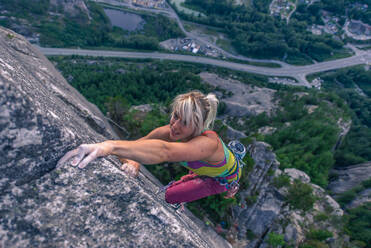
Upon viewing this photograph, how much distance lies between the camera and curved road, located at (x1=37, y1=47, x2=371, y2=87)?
66625 mm

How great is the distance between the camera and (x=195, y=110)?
130 inches

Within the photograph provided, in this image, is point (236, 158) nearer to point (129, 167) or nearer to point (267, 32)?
point (129, 167)

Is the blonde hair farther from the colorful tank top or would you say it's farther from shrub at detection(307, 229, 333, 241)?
shrub at detection(307, 229, 333, 241)

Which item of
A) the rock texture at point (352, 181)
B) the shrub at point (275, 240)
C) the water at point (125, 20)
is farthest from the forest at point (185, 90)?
the water at point (125, 20)

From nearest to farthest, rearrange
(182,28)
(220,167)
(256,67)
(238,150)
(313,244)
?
(220,167) < (238,150) < (313,244) < (256,67) < (182,28)

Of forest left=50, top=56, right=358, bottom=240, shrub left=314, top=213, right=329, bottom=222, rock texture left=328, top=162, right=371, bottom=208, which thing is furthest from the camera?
rock texture left=328, top=162, right=371, bottom=208

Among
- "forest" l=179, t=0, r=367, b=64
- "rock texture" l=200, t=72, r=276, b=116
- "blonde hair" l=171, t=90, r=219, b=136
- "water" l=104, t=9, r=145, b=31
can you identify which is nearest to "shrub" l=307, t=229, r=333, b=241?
"blonde hair" l=171, t=90, r=219, b=136

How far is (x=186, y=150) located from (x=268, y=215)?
40.1 ft

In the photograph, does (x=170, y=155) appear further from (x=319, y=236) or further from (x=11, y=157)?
(x=319, y=236)

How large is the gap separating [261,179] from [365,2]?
162 m

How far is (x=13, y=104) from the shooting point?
7.91ft

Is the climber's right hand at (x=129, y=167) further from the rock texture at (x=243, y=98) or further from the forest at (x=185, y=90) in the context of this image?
the rock texture at (x=243, y=98)

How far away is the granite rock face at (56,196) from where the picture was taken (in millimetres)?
2391

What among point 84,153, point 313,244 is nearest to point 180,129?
point 84,153
